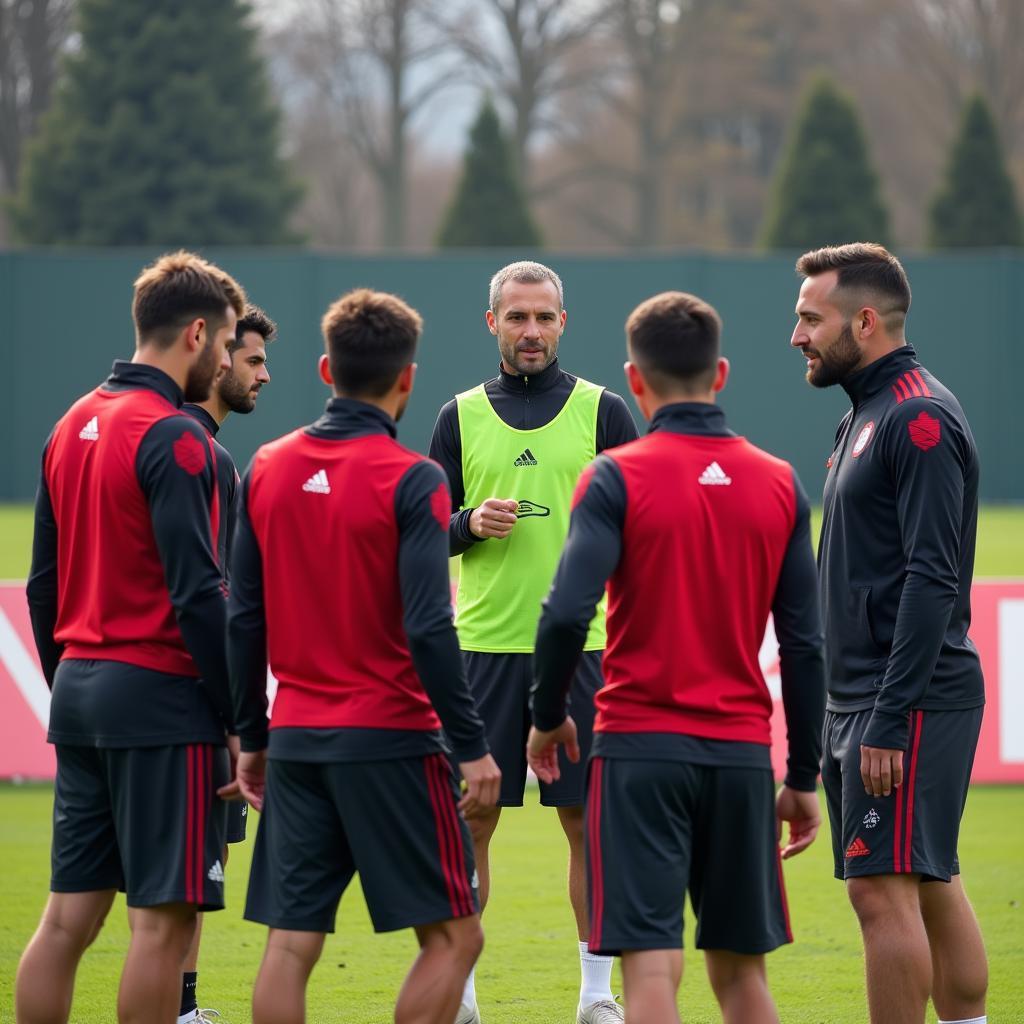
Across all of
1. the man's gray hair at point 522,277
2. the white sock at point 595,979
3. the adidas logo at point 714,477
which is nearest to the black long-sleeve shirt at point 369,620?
the adidas logo at point 714,477

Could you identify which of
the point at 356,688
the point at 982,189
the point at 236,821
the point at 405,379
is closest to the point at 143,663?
the point at 356,688

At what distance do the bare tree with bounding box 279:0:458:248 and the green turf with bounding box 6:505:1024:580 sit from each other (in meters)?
15.3

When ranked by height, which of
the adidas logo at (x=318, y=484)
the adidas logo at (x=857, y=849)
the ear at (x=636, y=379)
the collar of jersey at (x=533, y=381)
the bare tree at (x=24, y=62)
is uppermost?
the bare tree at (x=24, y=62)

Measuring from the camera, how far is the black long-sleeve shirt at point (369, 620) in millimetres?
3744

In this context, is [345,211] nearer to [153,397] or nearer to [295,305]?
[295,305]

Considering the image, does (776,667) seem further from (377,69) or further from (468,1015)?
(377,69)

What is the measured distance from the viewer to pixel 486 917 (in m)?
6.50

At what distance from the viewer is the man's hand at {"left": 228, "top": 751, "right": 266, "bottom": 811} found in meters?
3.98

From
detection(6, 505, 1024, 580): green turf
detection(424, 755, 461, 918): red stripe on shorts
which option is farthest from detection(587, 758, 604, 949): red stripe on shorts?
detection(6, 505, 1024, 580): green turf

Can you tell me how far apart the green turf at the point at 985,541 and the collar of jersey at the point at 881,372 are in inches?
524

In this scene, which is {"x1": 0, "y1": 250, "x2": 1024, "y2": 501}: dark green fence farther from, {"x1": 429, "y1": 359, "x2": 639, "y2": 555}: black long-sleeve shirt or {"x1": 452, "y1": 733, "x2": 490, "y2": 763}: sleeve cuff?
{"x1": 452, "y1": 733, "x2": 490, "y2": 763}: sleeve cuff

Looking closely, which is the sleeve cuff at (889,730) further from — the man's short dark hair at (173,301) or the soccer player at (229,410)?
the man's short dark hair at (173,301)

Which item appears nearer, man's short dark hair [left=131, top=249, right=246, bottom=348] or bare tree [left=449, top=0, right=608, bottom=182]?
man's short dark hair [left=131, top=249, right=246, bottom=348]

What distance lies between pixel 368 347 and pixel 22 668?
206 inches
